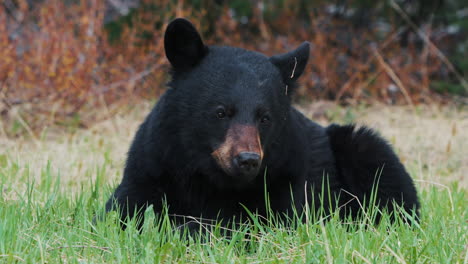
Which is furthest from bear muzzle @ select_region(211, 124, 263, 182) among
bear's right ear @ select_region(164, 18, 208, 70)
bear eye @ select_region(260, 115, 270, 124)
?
bear's right ear @ select_region(164, 18, 208, 70)

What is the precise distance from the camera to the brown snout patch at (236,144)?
2844mm

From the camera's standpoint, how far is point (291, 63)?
135 inches

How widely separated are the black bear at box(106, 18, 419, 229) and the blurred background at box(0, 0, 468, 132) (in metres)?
4.33

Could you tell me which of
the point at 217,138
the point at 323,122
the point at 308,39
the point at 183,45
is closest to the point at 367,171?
the point at 217,138

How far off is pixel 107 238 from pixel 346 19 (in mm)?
8321

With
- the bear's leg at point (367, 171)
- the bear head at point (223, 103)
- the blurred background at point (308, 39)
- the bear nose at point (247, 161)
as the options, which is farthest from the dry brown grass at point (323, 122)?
the bear nose at point (247, 161)

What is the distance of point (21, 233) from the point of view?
108 inches

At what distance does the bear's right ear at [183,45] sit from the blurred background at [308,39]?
433 centimetres

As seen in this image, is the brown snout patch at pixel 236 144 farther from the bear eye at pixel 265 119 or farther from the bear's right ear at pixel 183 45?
the bear's right ear at pixel 183 45

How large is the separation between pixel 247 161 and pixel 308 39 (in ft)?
24.0

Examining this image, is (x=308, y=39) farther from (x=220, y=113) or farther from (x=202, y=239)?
(x=202, y=239)

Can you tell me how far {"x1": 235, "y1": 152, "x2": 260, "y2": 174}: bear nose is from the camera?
2779 millimetres

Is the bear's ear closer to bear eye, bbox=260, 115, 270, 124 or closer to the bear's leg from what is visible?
bear eye, bbox=260, 115, 270, 124

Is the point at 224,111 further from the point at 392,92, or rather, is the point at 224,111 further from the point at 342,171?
the point at 392,92
